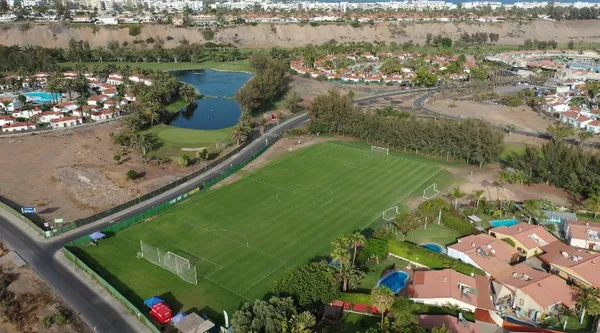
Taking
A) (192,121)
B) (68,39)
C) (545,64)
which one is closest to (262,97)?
(192,121)

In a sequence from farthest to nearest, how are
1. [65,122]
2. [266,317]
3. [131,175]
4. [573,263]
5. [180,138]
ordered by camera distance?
[65,122]
[180,138]
[131,175]
[573,263]
[266,317]

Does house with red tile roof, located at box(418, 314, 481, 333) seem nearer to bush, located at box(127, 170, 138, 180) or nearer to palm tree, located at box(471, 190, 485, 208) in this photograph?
palm tree, located at box(471, 190, 485, 208)

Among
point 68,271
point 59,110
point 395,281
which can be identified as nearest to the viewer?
point 395,281

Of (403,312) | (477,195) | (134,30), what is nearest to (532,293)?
(403,312)

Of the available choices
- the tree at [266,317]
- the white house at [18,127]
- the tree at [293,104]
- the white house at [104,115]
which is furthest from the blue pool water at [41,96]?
the tree at [266,317]

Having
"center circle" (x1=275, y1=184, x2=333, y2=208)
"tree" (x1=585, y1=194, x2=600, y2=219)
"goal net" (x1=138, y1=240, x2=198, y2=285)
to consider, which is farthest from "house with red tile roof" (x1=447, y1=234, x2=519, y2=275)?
"goal net" (x1=138, y1=240, x2=198, y2=285)

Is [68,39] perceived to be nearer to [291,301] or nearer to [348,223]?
[348,223]

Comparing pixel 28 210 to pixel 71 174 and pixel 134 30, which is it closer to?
pixel 71 174
